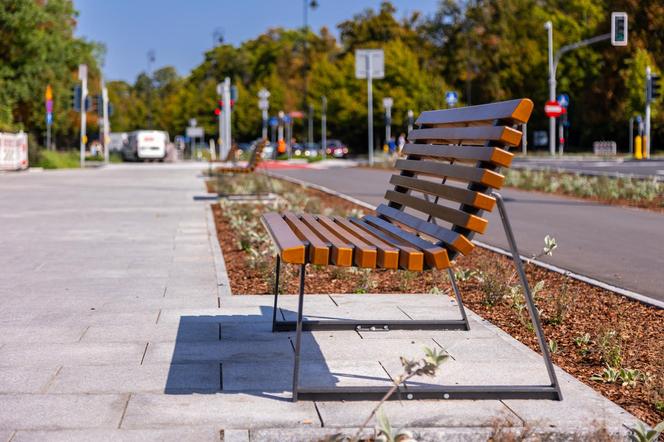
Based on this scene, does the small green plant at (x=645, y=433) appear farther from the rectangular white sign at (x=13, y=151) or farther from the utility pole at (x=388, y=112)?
the utility pole at (x=388, y=112)

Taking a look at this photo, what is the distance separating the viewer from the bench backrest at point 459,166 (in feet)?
14.5

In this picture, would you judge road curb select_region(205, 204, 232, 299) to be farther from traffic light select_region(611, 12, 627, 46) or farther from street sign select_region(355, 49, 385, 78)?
street sign select_region(355, 49, 385, 78)

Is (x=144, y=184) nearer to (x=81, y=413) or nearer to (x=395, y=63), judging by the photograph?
(x=81, y=413)

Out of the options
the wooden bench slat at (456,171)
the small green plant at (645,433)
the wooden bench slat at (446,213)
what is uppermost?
the wooden bench slat at (456,171)

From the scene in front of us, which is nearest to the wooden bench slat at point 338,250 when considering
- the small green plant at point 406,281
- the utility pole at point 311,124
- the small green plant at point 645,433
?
the small green plant at point 645,433

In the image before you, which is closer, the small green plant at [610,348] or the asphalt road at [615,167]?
the small green plant at [610,348]

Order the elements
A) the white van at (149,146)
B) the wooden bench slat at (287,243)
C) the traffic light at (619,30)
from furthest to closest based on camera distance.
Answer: the white van at (149,146) → the traffic light at (619,30) → the wooden bench slat at (287,243)

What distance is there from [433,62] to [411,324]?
278 feet

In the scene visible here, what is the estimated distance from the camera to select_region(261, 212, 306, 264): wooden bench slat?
428 cm

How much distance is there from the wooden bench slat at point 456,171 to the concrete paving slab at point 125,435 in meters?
1.55

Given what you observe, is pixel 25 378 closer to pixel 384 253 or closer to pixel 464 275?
pixel 384 253

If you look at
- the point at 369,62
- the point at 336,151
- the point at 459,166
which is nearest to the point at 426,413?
the point at 459,166

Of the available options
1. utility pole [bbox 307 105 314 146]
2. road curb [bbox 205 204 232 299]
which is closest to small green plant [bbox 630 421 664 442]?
road curb [bbox 205 204 232 299]

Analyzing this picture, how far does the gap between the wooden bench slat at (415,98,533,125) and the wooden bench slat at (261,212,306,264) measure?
106 centimetres
